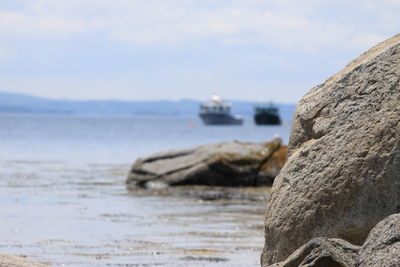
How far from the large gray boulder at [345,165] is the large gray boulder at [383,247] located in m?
1.43

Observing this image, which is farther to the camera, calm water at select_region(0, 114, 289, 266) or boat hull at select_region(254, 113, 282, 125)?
boat hull at select_region(254, 113, 282, 125)

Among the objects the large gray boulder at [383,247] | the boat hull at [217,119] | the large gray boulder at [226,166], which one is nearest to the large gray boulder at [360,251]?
the large gray boulder at [383,247]

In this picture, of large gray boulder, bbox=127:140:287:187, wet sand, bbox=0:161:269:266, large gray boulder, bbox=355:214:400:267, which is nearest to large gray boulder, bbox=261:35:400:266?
large gray boulder, bbox=355:214:400:267

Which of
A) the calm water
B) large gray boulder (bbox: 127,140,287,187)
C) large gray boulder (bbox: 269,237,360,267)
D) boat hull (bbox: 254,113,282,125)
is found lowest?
the calm water

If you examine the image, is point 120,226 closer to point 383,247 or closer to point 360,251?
point 360,251

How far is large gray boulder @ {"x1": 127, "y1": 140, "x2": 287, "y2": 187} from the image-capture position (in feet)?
76.6

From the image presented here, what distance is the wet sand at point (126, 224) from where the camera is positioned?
40.9 ft

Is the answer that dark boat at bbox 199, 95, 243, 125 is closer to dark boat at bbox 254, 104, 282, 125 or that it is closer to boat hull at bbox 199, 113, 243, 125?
boat hull at bbox 199, 113, 243, 125

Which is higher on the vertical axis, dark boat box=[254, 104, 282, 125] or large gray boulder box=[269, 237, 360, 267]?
dark boat box=[254, 104, 282, 125]

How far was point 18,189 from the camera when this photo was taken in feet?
77.4

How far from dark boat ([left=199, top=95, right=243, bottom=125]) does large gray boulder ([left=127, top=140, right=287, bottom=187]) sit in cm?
13037

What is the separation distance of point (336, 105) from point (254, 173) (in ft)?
45.6

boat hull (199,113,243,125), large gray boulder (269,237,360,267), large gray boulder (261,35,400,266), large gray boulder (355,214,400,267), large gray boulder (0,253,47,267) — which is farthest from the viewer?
boat hull (199,113,243,125)

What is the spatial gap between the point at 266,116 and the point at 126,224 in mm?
134746
